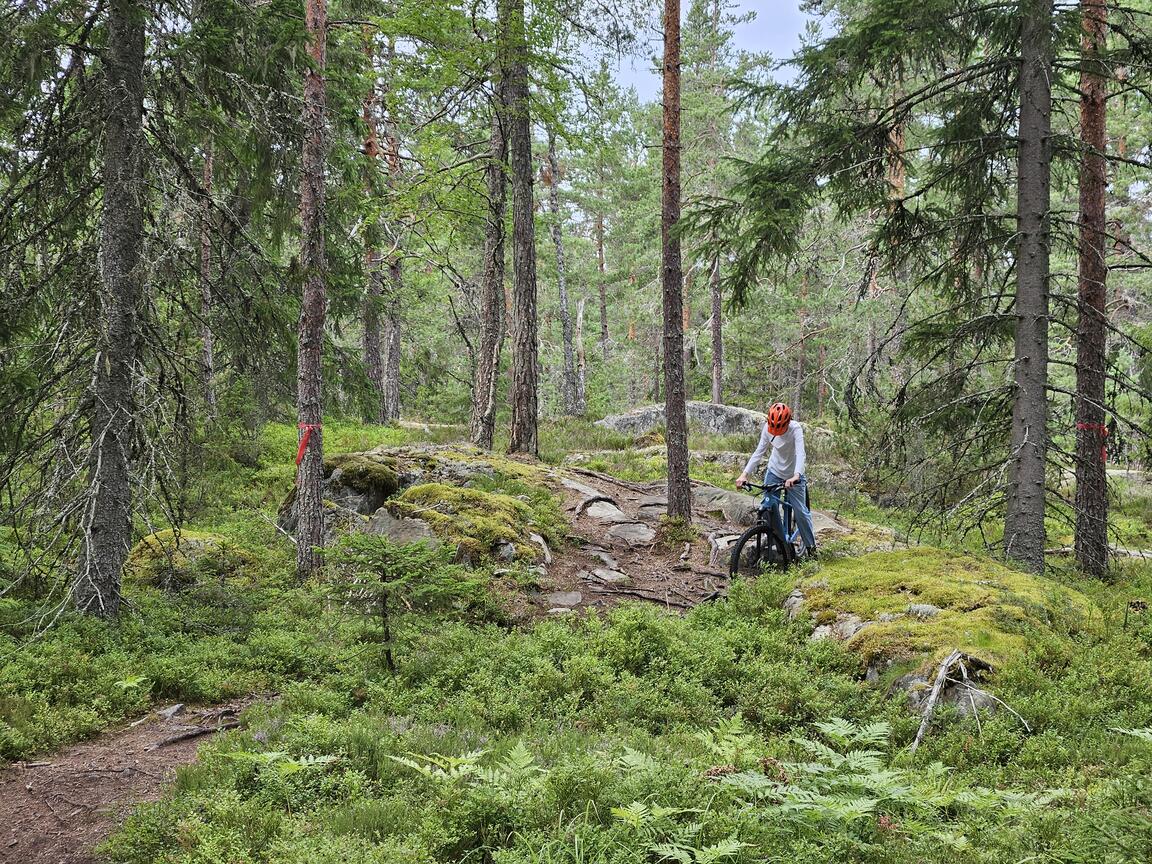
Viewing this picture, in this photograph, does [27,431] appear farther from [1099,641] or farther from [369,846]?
[1099,641]

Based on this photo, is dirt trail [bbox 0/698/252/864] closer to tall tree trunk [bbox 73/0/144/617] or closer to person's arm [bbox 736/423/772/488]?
tall tree trunk [bbox 73/0/144/617]

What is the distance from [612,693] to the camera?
18.8 feet

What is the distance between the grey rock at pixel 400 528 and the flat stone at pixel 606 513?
341cm

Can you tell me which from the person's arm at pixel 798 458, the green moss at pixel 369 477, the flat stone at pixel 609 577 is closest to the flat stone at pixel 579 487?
the flat stone at pixel 609 577

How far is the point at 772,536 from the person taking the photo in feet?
28.6

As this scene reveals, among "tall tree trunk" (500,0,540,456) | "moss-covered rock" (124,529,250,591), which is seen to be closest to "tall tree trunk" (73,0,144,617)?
"moss-covered rock" (124,529,250,591)

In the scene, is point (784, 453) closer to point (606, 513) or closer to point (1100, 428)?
point (1100, 428)

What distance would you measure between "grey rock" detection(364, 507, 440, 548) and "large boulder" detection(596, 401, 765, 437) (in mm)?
15209

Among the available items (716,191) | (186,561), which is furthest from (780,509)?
(716,191)

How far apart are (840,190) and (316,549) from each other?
26.3 feet

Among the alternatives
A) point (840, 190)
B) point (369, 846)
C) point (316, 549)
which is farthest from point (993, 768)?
point (840, 190)

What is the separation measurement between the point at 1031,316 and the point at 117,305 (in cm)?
997

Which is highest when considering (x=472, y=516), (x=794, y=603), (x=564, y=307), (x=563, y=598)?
(x=564, y=307)

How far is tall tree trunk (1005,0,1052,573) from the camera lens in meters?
7.74
